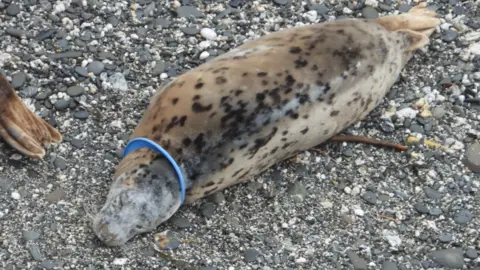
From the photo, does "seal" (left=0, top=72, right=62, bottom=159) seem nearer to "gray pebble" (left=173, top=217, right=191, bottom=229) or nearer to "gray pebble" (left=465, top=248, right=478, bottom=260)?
"gray pebble" (left=173, top=217, right=191, bottom=229)

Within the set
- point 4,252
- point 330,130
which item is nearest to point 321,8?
→ point 330,130

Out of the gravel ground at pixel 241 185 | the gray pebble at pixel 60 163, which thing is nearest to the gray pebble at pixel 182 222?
the gravel ground at pixel 241 185

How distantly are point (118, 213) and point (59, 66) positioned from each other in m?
1.16

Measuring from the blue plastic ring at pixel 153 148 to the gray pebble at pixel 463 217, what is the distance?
1292 mm

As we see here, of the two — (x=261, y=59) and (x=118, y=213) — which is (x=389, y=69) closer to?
(x=261, y=59)

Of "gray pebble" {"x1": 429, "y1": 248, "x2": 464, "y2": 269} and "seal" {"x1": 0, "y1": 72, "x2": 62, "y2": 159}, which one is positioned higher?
"seal" {"x1": 0, "y1": 72, "x2": 62, "y2": 159}

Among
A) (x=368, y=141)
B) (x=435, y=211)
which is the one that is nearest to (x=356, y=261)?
(x=435, y=211)

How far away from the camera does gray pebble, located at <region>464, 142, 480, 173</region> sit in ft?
Answer: 14.8

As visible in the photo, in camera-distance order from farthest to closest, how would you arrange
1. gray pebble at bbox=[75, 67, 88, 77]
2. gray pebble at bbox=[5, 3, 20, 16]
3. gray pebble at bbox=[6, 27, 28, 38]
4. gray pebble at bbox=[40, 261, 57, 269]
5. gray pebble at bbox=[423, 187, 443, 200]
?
gray pebble at bbox=[5, 3, 20, 16]
gray pebble at bbox=[6, 27, 28, 38]
gray pebble at bbox=[75, 67, 88, 77]
gray pebble at bbox=[423, 187, 443, 200]
gray pebble at bbox=[40, 261, 57, 269]

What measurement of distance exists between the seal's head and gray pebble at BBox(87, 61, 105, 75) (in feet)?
3.03

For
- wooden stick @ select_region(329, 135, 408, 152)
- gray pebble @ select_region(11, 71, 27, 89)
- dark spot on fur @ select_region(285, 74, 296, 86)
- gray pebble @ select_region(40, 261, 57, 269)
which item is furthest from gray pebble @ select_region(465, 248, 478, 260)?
gray pebble @ select_region(11, 71, 27, 89)

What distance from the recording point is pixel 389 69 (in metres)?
4.70

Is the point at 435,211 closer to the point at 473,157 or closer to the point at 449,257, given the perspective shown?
the point at 449,257

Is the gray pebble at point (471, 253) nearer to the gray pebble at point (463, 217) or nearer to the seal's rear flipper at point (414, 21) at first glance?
the gray pebble at point (463, 217)
